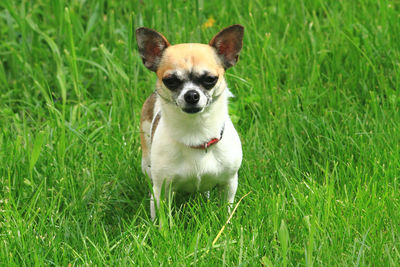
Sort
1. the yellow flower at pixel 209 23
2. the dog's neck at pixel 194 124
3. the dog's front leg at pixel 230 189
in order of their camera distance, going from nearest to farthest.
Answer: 1. the dog's neck at pixel 194 124
2. the dog's front leg at pixel 230 189
3. the yellow flower at pixel 209 23

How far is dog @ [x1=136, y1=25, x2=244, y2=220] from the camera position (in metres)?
3.07

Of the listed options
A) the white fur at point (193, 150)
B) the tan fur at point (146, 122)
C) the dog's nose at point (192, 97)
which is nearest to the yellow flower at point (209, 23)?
the tan fur at point (146, 122)

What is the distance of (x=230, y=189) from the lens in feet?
10.8

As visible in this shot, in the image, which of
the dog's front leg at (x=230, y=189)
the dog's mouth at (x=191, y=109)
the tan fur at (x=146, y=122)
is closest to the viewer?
the dog's mouth at (x=191, y=109)

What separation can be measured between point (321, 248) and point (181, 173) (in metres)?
0.87

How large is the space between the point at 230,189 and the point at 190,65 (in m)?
0.74

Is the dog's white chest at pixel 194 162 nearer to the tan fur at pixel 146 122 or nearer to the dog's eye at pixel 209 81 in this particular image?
the dog's eye at pixel 209 81

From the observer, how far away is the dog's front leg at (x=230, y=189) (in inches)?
129

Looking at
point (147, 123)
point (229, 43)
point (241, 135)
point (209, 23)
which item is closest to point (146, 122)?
point (147, 123)

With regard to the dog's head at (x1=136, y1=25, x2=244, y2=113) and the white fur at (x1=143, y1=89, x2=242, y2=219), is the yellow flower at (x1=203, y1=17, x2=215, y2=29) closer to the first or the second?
the dog's head at (x1=136, y1=25, x2=244, y2=113)

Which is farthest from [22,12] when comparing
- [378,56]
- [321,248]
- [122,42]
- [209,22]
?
[321,248]

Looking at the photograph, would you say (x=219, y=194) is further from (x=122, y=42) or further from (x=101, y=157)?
(x=122, y=42)

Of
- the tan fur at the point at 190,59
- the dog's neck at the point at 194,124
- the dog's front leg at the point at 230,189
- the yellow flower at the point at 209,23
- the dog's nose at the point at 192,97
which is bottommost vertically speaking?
the dog's front leg at the point at 230,189

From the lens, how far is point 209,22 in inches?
194
